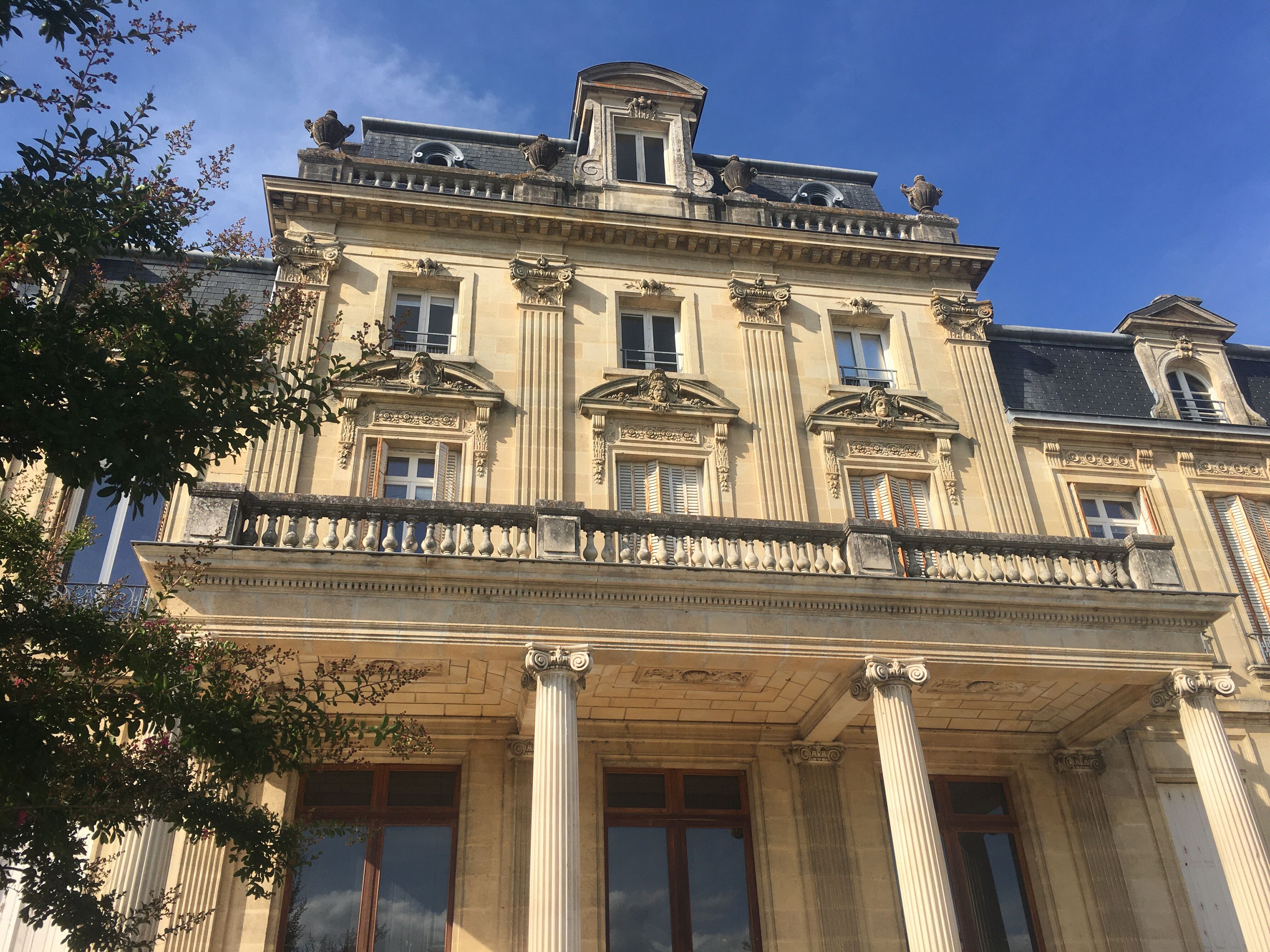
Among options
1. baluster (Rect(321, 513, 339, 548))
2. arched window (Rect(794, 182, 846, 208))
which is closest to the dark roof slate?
arched window (Rect(794, 182, 846, 208))

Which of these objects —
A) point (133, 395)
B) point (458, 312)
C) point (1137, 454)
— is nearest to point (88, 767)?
point (133, 395)

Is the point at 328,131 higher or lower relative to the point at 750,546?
higher

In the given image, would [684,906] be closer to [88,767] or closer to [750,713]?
[750,713]

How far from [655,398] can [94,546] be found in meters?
8.66

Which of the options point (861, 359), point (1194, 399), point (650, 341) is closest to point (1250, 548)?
point (1194, 399)

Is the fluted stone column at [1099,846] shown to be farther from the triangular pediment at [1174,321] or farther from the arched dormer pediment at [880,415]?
the triangular pediment at [1174,321]

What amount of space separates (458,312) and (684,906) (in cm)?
1006

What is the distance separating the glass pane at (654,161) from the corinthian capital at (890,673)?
11.3 m

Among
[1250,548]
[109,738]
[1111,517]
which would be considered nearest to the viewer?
[109,738]

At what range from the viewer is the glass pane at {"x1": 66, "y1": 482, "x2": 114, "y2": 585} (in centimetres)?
1427

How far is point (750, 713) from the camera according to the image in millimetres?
14047

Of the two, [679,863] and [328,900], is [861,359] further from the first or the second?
[328,900]

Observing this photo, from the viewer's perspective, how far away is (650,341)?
18.1m

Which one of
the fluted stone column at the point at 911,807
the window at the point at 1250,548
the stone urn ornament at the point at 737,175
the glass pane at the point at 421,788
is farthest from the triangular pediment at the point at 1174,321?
the glass pane at the point at 421,788
